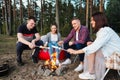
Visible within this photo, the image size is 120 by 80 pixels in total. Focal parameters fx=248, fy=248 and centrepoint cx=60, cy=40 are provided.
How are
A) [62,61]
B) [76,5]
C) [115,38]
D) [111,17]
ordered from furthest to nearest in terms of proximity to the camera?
[76,5]
[111,17]
[62,61]
[115,38]

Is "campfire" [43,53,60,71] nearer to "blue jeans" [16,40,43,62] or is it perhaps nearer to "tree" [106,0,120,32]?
"blue jeans" [16,40,43,62]

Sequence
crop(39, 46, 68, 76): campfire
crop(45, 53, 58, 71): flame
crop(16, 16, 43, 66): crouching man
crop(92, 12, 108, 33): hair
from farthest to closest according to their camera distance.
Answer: crop(16, 16, 43, 66): crouching man → crop(45, 53, 58, 71): flame → crop(39, 46, 68, 76): campfire → crop(92, 12, 108, 33): hair

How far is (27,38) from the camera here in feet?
19.6

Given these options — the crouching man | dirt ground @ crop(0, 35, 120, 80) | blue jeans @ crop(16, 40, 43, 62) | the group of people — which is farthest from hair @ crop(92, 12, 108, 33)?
blue jeans @ crop(16, 40, 43, 62)

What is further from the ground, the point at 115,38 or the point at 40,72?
the point at 115,38

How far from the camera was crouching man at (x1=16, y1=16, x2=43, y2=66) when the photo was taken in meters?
5.75

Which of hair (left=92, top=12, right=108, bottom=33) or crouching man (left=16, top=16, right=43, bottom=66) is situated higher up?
hair (left=92, top=12, right=108, bottom=33)

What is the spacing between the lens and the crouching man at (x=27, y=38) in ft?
18.9

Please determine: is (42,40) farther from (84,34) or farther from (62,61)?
(84,34)

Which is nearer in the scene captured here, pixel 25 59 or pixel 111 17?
pixel 25 59

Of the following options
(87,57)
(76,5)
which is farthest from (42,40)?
(76,5)

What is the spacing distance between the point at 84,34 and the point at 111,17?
23.2 m

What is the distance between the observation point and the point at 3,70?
5.50 metres

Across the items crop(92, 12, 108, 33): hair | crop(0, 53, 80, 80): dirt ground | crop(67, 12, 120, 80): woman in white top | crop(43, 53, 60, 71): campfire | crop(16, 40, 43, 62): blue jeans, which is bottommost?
crop(0, 53, 80, 80): dirt ground
